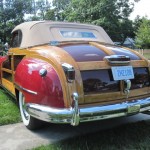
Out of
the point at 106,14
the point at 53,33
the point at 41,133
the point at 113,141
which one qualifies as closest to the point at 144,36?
the point at 106,14

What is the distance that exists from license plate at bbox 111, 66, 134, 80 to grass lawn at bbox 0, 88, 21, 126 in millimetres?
1967

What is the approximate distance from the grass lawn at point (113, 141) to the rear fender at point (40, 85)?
0.62 m

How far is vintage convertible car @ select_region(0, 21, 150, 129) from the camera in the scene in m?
3.39

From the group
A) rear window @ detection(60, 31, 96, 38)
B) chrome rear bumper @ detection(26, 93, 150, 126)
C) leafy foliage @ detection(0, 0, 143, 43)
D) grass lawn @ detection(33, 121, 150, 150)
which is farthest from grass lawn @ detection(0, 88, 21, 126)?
leafy foliage @ detection(0, 0, 143, 43)

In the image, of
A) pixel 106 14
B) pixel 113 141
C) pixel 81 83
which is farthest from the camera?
pixel 106 14

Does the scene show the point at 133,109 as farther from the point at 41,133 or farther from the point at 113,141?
the point at 41,133

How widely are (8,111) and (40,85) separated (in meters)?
1.92

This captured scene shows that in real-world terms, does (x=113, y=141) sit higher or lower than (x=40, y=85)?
lower

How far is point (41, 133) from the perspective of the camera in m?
4.22

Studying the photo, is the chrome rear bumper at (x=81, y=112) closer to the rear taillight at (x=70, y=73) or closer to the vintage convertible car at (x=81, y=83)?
the vintage convertible car at (x=81, y=83)

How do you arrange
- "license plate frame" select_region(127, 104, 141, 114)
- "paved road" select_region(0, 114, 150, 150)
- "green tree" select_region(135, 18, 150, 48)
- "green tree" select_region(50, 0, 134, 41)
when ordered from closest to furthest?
1. "license plate frame" select_region(127, 104, 141, 114)
2. "paved road" select_region(0, 114, 150, 150)
3. "green tree" select_region(50, 0, 134, 41)
4. "green tree" select_region(135, 18, 150, 48)

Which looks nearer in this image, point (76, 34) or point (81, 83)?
point (81, 83)

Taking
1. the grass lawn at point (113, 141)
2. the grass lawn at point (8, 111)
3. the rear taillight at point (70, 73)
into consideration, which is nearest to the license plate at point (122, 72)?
the rear taillight at point (70, 73)

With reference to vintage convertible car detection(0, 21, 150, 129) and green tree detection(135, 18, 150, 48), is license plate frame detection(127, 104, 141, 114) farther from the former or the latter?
green tree detection(135, 18, 150, 48)
